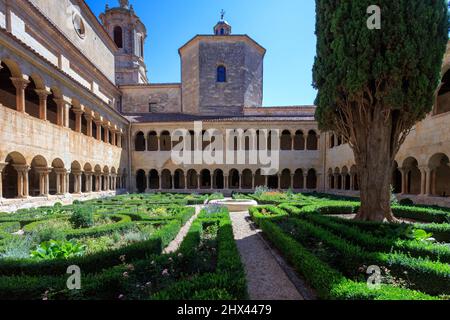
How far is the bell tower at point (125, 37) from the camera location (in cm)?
2994

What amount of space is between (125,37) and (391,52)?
32306mm

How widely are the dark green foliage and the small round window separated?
61.9 ft

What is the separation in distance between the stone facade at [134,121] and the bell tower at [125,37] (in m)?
0.13

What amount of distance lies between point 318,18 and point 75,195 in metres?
15.8

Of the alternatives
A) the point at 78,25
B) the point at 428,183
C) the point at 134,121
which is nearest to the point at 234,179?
the point at 134,121

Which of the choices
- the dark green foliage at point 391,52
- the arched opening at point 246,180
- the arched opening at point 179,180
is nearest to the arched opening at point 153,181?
the arched opening at point 179,180

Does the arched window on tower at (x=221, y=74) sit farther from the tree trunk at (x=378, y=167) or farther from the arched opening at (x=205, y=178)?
the tree trunk at (x=378, y=167)

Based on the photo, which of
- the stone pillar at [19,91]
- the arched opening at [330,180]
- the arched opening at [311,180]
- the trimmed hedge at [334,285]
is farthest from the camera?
the arched opening at [311,180]

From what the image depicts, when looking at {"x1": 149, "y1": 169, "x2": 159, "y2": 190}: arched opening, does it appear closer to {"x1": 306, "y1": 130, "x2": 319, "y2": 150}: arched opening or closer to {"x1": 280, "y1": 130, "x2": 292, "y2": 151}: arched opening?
{"x1": 280, "y1": 130, "x2": 292, "y2": 151}: arched opening

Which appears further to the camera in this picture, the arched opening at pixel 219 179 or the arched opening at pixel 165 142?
the arched opening at pixel 219 179

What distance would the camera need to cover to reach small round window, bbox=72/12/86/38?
1809 cm

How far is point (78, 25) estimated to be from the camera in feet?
61.7

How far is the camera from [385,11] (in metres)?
6.76

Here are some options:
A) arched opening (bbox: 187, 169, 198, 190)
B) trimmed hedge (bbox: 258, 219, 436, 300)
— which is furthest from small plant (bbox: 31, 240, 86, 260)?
arched opening (bbox: 187, 169, 198, 190)
